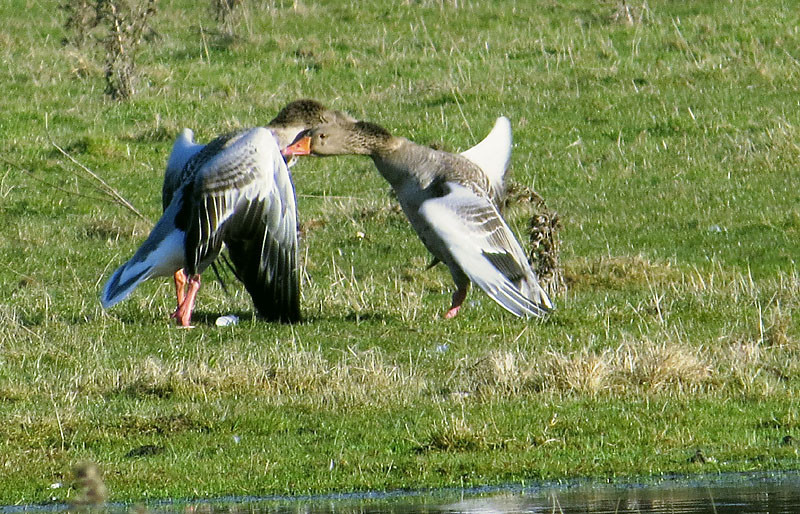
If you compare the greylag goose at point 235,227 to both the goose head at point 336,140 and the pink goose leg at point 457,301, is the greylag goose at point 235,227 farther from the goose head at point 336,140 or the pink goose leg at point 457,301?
the pink goose leg at point 457,301

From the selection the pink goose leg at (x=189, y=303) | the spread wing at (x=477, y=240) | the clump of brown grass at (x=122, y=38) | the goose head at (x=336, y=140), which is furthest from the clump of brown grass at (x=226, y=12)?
the spread wing at (x=477, y=240)

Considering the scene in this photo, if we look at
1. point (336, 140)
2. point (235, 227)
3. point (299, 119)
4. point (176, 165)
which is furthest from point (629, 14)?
point (235, 227)

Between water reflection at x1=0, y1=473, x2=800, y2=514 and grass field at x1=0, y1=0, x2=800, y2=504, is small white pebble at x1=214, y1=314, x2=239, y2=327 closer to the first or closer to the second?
grass field at x1=0, y1=0, x2=800, y2=504

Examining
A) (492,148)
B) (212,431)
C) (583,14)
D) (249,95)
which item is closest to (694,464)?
(212,431)

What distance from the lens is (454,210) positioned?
1030 cm

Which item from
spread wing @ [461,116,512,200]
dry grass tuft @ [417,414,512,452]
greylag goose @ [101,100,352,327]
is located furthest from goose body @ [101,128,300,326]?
dry grass tuft @ [417,414,512,452]

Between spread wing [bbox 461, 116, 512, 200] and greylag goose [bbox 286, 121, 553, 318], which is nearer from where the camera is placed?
greylag goose [bbox 286, 121, 553, 318]

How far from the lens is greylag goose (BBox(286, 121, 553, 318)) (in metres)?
10.3

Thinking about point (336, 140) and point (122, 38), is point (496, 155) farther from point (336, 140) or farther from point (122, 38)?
point (122, 38)

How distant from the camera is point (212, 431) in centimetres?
808

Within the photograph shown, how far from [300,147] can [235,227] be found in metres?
1.18

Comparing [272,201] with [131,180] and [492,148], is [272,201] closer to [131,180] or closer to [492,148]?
[492,148]

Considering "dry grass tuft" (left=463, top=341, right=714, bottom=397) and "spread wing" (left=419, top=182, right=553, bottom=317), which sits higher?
"spread wing" (left=419, top=182, right=553, bottom=317)

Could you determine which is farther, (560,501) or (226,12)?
(226,12)
